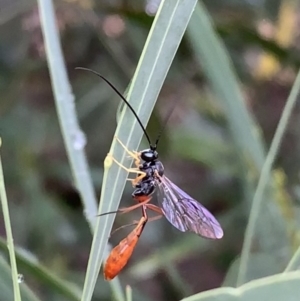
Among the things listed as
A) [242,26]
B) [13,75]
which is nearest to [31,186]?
[13,75]

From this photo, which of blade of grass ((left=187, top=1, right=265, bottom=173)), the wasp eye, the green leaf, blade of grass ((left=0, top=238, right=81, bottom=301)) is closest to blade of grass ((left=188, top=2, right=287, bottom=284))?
blade of grass ((left=187, top=1, right=265, bottom=173))

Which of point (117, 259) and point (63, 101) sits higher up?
point (63, 101)

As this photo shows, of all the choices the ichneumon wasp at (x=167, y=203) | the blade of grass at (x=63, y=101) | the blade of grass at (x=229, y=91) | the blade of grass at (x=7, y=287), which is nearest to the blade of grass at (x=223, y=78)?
the blade of grass at (x=229, y=91)

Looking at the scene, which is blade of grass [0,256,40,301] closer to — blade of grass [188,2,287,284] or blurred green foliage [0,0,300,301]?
blade of grass [188,2,287,284]

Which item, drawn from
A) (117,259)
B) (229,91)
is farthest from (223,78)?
(117,259)

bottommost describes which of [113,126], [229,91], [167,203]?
[113,126]

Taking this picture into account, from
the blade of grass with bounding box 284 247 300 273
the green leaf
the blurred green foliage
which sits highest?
the green leaf

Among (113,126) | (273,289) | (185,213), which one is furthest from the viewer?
(113,126)

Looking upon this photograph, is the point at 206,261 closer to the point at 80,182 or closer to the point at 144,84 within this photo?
the point at 80,182

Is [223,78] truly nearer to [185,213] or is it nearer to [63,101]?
[185,213]
